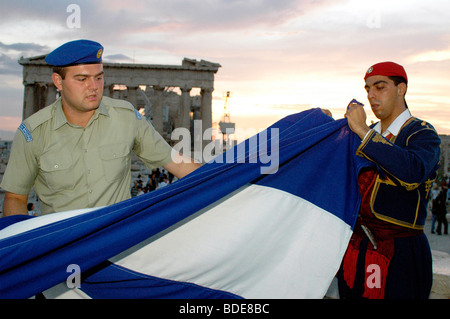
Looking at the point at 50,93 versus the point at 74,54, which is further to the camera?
the point at 50,93

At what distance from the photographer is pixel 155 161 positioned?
268 cm

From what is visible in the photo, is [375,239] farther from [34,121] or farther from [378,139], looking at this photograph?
[34,121]

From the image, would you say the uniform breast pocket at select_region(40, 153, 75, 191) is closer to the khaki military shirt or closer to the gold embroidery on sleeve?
the khaki military shirt

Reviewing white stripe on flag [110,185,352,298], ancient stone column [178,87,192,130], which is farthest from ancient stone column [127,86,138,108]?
white stripe on flag [110,185,352,298]

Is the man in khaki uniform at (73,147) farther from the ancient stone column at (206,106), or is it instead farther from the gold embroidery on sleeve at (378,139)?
the ancient stone column at (206,106)

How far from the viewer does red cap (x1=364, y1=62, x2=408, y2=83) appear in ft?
7.95

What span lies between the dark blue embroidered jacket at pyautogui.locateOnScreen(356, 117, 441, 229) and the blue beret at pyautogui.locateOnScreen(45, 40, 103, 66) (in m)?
1.47

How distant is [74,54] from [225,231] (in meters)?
1.22

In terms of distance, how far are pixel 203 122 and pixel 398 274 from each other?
41769 millimetres

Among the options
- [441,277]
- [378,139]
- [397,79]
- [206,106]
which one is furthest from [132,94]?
[378,139]

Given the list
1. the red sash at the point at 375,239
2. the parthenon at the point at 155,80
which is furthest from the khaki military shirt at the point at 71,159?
the parthenon at the point at 155,80

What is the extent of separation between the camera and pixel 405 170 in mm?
2021

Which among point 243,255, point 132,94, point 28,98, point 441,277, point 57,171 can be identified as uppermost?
point 132,94
